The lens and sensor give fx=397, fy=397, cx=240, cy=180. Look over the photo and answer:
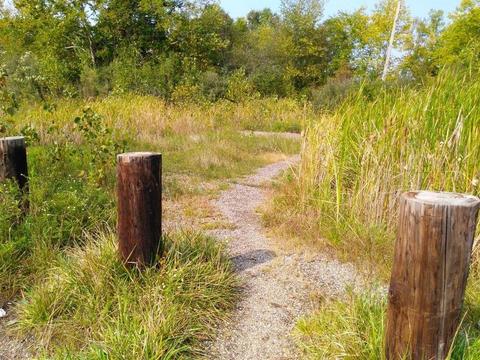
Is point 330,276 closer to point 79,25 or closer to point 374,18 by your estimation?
point 79,25

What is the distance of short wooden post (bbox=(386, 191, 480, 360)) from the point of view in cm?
154

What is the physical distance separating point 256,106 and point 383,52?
1983cm

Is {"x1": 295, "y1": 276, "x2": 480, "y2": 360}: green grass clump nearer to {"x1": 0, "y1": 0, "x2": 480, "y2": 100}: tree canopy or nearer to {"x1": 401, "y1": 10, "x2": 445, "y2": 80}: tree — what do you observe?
{"x1": 0, "y1": 0, "x2": 480, "y2": 100}: tree canopy

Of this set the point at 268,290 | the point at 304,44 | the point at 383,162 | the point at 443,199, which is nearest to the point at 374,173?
the point at 383,162

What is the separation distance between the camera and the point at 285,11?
26.6m

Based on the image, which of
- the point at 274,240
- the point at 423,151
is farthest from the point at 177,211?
the point at 423,151

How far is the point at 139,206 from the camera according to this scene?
2.58m

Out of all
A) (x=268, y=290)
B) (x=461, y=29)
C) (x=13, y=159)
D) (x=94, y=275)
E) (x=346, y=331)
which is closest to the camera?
(x=346, y=331)

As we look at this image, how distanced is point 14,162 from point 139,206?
136 cm

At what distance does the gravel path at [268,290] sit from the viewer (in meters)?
2.28

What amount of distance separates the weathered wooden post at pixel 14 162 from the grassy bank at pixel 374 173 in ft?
7.58

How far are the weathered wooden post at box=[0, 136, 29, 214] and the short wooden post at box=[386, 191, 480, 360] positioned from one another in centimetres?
287

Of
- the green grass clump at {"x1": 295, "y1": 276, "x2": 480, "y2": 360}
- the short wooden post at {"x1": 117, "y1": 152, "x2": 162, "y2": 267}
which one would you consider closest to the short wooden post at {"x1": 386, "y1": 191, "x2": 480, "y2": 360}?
the green grass clump at {"x1": 295, "y1": 276, "x2": 480, "y2": 360}

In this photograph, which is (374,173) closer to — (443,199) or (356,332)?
(356,332)
